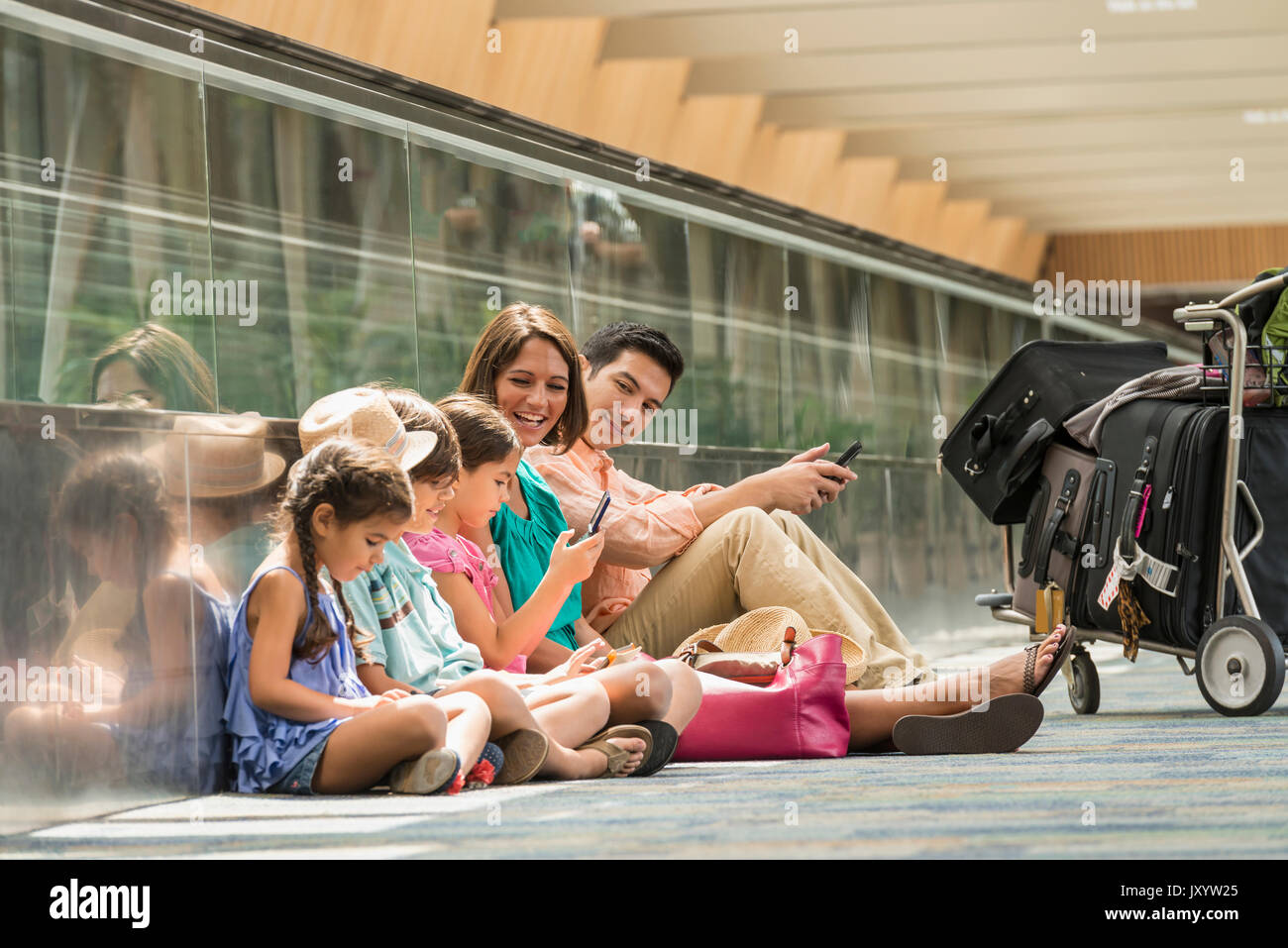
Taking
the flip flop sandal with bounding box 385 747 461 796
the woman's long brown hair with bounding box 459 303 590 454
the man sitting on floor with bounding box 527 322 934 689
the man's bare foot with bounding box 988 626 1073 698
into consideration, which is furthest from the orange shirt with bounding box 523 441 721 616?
the flip flop sandal with bounding box 385 747 461 796

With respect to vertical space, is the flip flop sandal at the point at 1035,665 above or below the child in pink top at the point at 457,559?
below

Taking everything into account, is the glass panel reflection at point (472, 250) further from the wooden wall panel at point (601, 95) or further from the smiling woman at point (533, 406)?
the wooden wall panel at point (601, 95)

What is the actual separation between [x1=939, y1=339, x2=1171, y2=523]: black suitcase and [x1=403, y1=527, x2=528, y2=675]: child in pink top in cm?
225

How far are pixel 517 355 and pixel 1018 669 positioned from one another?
57.8 inches

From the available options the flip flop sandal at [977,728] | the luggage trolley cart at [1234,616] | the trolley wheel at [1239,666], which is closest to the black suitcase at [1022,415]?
the luggage trolley cart at [1234,616]

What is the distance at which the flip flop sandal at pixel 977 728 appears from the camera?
13.2 ft

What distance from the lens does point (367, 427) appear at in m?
3.67

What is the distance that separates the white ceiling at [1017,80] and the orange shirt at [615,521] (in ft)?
10.9

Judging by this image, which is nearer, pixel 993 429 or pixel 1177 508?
pixel 1177 508

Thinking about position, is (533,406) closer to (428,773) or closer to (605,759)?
(605,759)

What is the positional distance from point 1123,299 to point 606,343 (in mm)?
12661

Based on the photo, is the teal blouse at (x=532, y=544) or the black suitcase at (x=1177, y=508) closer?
the teal blouse at (x=532, y=544)

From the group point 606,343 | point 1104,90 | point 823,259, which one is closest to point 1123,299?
point 1104,90

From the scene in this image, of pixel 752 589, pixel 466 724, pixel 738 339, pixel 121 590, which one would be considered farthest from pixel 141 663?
pixel 738 339
